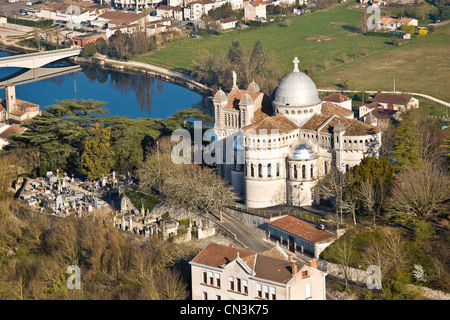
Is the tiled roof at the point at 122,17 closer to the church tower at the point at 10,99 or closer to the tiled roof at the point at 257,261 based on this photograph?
the church tower at the point at 10,99

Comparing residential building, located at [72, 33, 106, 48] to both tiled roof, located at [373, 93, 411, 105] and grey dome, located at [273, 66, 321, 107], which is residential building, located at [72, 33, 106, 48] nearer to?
tiled roof, located at [373, 93, 411, 105]

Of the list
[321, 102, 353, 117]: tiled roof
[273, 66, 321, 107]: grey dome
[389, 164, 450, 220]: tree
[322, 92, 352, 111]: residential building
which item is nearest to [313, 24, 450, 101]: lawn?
[322, 92, 352, 111]: residential building

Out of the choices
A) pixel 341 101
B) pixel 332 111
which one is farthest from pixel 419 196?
pixel 341 101

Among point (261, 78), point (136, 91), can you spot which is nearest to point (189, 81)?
point (136, 91)

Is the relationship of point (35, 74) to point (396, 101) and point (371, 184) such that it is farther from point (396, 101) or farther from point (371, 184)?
point (371, 184)

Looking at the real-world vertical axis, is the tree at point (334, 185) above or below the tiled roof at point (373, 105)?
above

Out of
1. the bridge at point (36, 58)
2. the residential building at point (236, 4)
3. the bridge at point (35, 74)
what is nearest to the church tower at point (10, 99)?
the bridge at point (35, 74)

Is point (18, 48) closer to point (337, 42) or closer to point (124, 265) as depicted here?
point (337, 42)
